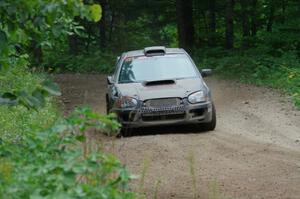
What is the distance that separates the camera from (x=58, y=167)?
11.8ft

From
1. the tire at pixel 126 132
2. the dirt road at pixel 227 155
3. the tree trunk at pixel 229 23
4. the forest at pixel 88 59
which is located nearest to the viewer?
the forest at pixel 88 59

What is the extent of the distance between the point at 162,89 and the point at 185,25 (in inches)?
714

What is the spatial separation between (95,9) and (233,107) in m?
12.3

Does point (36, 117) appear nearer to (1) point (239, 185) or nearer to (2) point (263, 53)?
(1) point (239, 185)

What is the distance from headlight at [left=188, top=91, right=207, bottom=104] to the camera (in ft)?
39.8

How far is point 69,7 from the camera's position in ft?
14.5

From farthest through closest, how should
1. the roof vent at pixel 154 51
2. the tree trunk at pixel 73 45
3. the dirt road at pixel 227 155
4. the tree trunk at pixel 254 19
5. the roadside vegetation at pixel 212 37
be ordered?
the tree trunk at pixel 73 45
the tree trunk at pixel 254 19
the roadside vegetation at pixel 212 37
the roof vent at pixel 154 51
the dirt road at pixel 227 155

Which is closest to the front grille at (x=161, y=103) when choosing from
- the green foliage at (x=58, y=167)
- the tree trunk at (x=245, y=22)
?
the green foliage at (x=58, y=167)

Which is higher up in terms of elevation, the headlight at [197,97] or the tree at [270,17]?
the headlight at [197,97]

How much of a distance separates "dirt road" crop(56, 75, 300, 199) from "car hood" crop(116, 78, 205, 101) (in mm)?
753

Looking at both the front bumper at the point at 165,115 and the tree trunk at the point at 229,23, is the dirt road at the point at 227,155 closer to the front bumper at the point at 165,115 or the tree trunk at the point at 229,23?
the front bumper at the point at 165,115

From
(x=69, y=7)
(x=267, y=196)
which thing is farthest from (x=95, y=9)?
(x=267, y=196)

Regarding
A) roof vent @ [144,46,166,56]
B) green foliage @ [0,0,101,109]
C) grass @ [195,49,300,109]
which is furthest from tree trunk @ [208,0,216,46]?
green foliage @ [0,0,101,109]

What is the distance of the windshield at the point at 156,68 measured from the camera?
12969 millimetres
